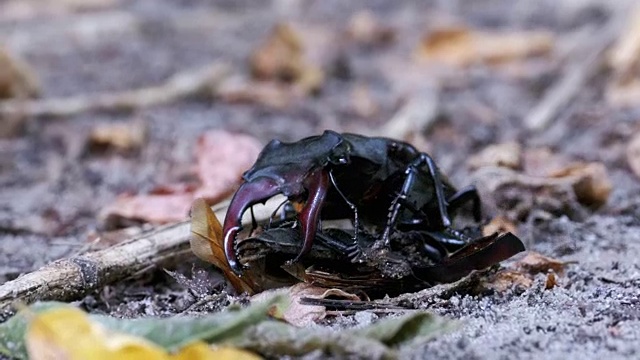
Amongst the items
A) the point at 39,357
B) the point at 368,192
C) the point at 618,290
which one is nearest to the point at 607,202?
→ the point at 618,290

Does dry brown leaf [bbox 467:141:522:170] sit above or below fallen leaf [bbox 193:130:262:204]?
above

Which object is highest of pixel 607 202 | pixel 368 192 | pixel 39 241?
pixel 368 192

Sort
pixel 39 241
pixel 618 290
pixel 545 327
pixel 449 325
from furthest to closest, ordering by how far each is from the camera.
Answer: pixel 39 241 < pixel 618 290 < pixel 545 327 < pixel 449 325

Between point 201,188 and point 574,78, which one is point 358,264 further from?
point 574,78

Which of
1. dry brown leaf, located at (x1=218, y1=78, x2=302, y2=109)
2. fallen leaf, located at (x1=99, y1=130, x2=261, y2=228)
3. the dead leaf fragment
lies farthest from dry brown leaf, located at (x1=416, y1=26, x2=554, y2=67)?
the dead leaf fragment

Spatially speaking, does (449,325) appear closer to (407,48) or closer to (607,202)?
(607,202)

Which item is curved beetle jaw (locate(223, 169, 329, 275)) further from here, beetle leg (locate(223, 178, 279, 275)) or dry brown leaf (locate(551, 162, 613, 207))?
dry brown leaf (locate(551, 162, 613, 207))
